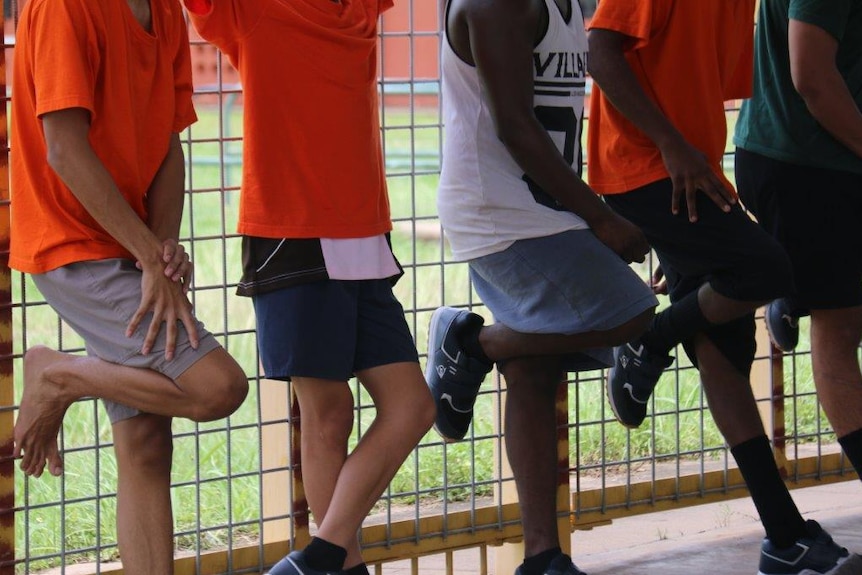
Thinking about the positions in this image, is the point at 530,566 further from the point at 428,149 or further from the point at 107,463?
the point at 428,149

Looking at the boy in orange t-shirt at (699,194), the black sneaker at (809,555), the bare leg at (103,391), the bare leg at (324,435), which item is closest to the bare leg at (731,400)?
the boy in orange t-shirt at (699,194)

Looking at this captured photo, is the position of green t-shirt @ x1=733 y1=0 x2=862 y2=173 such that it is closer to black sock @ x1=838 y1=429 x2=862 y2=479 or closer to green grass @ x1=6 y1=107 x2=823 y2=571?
black sock @ x1=838 y1=429 x2=862 y2=479

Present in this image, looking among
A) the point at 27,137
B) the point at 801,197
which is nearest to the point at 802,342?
the point at 801,197

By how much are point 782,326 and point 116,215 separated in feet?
7.48

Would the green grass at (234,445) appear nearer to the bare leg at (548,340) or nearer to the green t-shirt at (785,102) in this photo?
the bare leg at (548,340)


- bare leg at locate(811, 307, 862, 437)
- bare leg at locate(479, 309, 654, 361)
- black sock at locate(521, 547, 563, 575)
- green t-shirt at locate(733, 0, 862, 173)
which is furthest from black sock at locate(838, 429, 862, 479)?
black sock at locate(521, 547, 563, 575)

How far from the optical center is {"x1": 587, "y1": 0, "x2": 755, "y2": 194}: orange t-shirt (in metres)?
3.90

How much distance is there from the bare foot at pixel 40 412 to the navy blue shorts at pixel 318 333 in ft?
1.65

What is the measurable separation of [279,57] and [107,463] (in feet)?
8.28

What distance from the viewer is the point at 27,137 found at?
322 cm

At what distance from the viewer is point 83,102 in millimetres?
3053

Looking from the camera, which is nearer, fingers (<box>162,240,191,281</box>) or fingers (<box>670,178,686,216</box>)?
fingers (<box>162,240,191,281</box>)

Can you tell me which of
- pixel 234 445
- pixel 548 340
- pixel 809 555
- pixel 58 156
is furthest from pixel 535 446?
pixel 234 445

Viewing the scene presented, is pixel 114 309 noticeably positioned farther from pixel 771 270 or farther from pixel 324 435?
pixel 771 270
